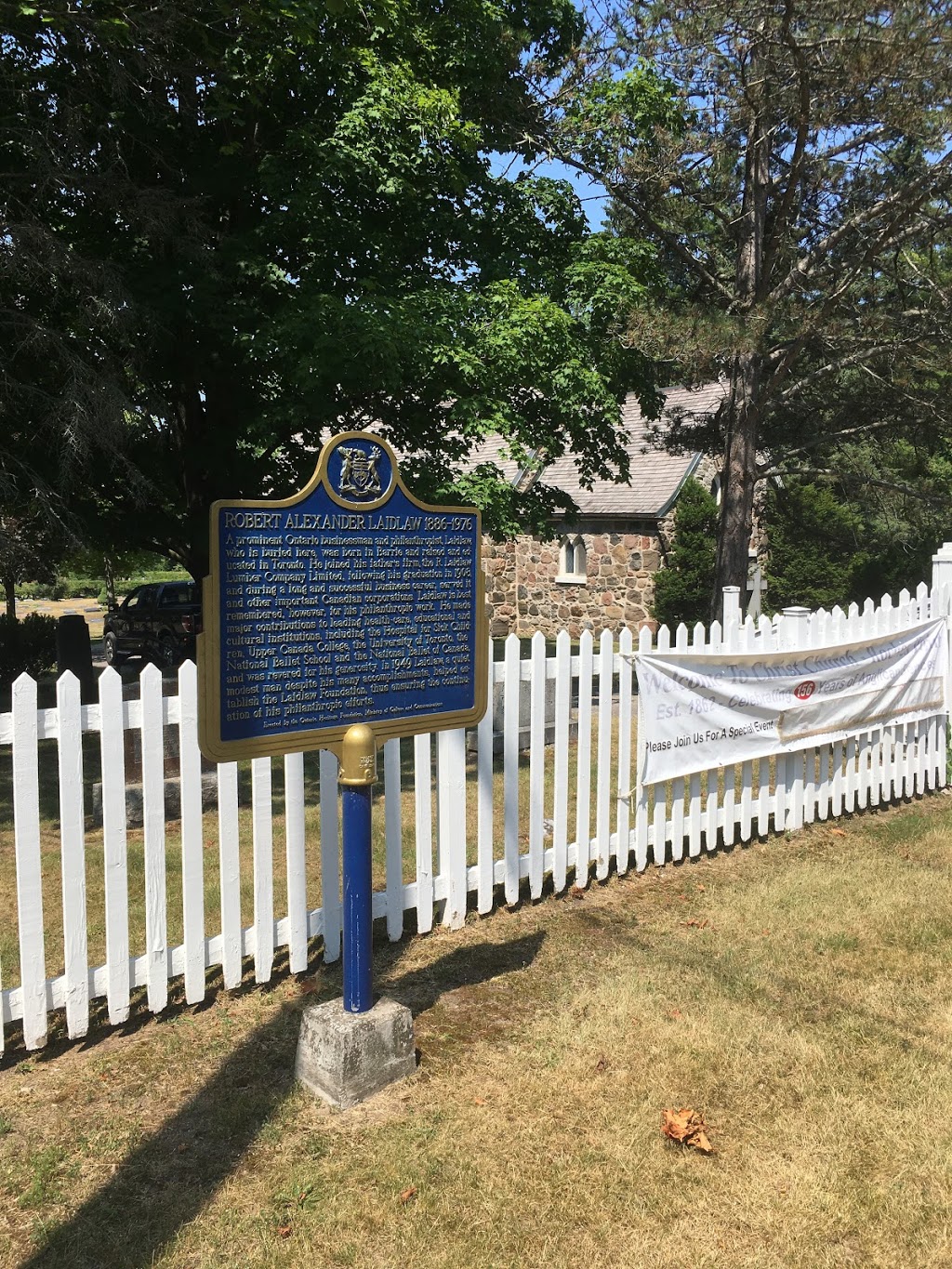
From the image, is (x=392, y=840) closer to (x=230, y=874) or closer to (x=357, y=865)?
(x=230, y=874)

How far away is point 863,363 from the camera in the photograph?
15016 millimetres

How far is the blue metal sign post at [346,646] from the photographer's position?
11.9 feet

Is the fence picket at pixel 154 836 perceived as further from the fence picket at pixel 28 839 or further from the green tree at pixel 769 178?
the green tree at pixel 769 178

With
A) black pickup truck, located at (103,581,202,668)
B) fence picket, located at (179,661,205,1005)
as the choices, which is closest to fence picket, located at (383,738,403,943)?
fence picket, located at (179,661,205,1005)

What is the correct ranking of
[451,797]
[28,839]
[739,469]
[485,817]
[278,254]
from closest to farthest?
[28,839] → [451,797] → [485,817] → [278,254] → [739,469]

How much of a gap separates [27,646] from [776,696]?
43.4 ft

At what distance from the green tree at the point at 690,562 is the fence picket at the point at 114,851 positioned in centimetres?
1833


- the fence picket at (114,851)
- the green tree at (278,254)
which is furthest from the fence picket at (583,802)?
the green tree at (278,254)

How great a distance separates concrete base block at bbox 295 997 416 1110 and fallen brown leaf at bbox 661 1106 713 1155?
106 cm

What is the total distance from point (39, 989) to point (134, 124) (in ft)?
31.7

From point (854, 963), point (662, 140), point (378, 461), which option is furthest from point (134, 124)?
point (854, 963)

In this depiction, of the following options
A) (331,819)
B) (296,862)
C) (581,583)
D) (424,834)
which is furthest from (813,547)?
(296,862)

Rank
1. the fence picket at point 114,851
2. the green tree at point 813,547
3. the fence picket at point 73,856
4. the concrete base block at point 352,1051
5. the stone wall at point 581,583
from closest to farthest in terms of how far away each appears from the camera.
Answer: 1. the concrete base block at point 352,1051
2. the fence picket at point 73,856
3. the fence picket at point 114,851
4. the green tree at point 813,547
5. the stone wall at point 581,583

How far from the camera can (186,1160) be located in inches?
137
